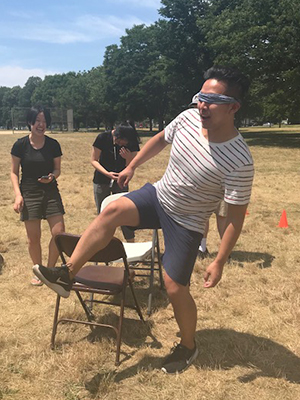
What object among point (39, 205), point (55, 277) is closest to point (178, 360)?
point (55, 277)

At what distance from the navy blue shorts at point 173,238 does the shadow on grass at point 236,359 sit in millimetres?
789

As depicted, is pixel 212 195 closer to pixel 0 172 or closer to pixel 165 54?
pixel 0 172

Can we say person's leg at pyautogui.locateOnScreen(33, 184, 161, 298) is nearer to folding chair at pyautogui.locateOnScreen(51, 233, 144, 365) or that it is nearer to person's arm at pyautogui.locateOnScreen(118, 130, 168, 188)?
folding chair at pyautogui.locateOnScreen(51, 233, 144, 365)

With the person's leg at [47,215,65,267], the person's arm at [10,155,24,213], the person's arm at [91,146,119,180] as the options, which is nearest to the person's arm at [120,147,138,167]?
the person's arm at [91,146,119,180]

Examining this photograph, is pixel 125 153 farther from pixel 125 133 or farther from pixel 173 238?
pixel 173 238

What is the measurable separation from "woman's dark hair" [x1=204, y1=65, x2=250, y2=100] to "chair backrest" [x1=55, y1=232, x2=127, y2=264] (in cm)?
129

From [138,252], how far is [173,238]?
120 centimetres

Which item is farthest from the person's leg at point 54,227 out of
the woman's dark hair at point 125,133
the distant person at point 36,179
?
the woman's dark hair at point 125,133

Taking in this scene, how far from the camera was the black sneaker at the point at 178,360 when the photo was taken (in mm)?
2791

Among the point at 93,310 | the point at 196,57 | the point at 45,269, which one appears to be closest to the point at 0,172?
the point at 93,310

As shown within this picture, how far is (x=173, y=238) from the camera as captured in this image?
2656 mm

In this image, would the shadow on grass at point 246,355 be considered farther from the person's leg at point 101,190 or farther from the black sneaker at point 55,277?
the person's leg at point 101,190

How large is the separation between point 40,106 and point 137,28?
168 ft

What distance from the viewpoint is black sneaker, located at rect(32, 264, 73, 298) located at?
250 cm
